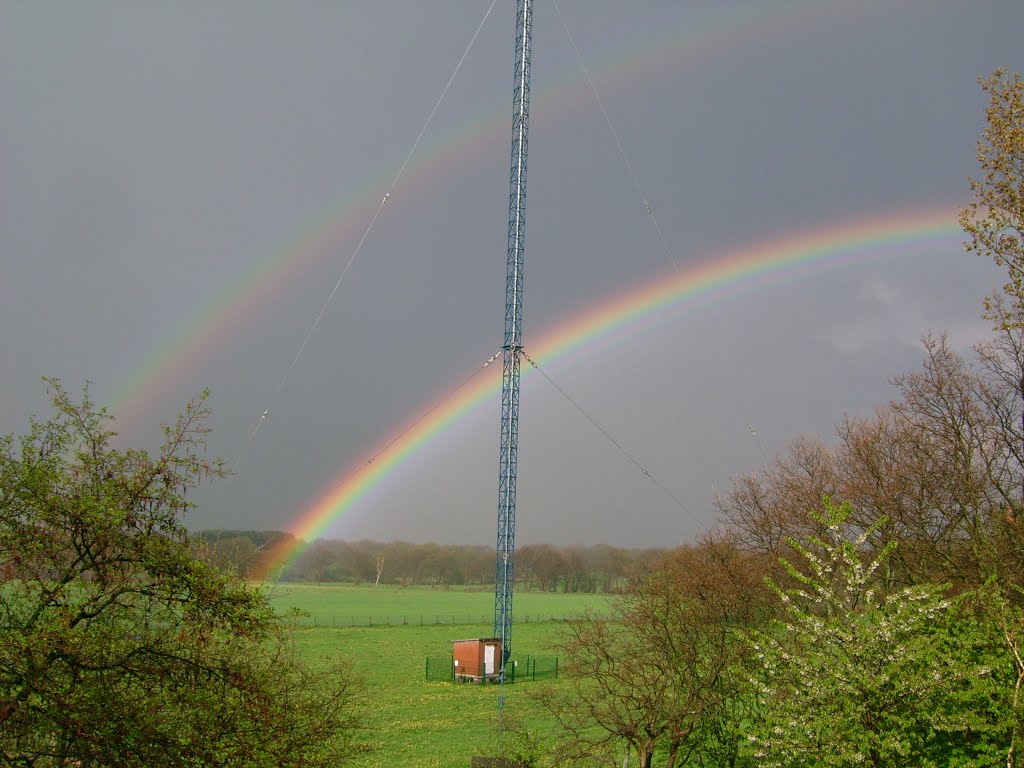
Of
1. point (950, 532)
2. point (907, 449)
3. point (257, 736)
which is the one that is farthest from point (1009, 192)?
point (907, 449)

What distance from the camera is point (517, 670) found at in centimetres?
5438

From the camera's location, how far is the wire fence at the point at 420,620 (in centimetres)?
9200

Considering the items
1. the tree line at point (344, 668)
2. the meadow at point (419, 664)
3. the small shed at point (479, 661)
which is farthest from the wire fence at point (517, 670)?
the tree line at point (344, 668)

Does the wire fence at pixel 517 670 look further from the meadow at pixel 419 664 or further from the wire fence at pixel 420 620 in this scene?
the wire fence at pixel 420 620

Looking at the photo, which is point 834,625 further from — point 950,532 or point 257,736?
point 950,532

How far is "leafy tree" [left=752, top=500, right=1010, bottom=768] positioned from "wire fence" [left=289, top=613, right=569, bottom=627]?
252 feet

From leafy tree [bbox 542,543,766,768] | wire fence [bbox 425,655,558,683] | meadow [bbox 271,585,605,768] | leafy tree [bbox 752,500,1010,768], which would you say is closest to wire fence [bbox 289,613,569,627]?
meadow [bbox 271,585,605,768]

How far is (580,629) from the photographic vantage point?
2061 centimetres

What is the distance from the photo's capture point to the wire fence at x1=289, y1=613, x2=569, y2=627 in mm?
92000

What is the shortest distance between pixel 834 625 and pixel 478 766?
724 centimetres

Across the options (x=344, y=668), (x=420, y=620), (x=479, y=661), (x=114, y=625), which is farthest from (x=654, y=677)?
(x=420, y=620)

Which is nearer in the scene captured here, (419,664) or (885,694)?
(885,694)

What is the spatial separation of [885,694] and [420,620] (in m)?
93.1

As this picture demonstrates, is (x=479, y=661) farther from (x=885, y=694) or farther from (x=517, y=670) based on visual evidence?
(x=885, y=694)
